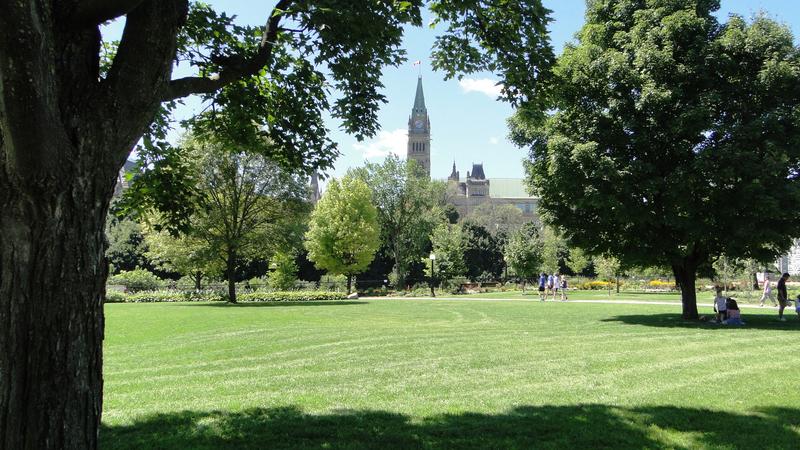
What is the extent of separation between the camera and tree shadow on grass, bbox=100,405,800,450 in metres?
5.10

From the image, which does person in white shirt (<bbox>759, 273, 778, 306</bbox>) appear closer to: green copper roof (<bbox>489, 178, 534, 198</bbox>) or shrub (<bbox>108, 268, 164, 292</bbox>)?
shrub (<bbox>108, 268, 164, 292</bbox>)

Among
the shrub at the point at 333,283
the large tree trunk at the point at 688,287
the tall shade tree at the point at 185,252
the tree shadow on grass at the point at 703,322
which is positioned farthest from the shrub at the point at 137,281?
the large tree trunk at the point at 688,287

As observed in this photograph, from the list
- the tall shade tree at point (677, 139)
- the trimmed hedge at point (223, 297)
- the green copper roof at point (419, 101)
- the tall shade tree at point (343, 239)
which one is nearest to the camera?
the tall shade tree at point (677, 139)

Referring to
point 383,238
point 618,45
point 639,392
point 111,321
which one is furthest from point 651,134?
point 383,238

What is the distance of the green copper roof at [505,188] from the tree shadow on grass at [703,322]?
135 m

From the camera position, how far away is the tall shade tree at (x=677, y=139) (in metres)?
15.5

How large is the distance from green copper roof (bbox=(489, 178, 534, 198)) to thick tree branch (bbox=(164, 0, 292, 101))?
150 metres

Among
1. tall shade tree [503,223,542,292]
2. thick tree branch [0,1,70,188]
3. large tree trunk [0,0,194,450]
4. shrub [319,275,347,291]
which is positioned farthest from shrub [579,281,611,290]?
thick tree branch [0,1,70,188]

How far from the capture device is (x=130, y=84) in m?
3.62

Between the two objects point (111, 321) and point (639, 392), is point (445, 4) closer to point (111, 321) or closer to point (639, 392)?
point (639, 392)

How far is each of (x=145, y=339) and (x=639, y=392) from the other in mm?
11687

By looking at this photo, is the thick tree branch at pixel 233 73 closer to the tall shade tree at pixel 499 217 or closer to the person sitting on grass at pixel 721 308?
the person sitting on grass at pixel 721 308

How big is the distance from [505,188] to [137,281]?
400ft

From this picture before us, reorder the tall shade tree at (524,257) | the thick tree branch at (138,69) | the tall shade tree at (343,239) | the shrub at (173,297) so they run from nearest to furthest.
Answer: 1. the thick tree branch at (138,69)
2. the shrub at (173,297)
3. the tall shade tree at (524,257)
4. the tall shade tree at (343,239)
